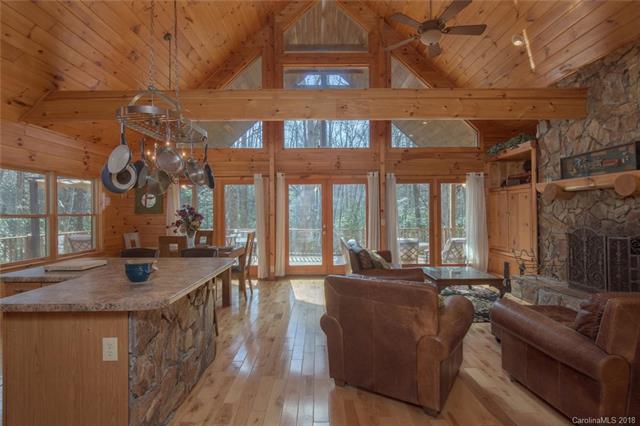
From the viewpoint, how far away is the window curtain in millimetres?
6625

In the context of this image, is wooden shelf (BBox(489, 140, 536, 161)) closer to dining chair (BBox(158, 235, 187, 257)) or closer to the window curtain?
the window curtain

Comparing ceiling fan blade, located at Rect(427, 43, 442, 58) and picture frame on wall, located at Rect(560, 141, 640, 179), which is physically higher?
ceiling fan blade, located at Rect(427, 43, 442, 58)

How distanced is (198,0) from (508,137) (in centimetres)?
616

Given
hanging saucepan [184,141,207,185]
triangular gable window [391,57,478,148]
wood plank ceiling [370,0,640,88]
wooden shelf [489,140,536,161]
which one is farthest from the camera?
triangular gable window [391,57,478,148]

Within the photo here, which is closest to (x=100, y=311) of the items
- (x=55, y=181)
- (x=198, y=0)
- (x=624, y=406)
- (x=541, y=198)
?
(x=624, y=406)

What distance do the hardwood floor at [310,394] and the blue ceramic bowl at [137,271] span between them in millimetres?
994

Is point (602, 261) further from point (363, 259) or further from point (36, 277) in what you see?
point (36, 277)

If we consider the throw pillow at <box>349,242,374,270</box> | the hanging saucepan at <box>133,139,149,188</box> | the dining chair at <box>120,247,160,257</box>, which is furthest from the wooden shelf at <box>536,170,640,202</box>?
the dining chair at <box>120,247,160,257</box>

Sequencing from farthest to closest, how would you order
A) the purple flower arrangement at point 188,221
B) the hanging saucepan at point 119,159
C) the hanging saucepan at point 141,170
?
the purple flower arrangement at point 188,221 < the hanging saucepan at point 141,170 < the hanging saucepan at point 119,159

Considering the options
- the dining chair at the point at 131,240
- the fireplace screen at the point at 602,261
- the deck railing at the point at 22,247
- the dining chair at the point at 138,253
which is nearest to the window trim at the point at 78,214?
the deck railing at the point at 22,247

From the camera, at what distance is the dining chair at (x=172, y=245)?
479 cm

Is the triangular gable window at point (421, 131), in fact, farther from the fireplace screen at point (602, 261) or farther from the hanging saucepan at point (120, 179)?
the hanging saucepan at point (120, 179)

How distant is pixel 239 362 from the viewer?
9.89 ft

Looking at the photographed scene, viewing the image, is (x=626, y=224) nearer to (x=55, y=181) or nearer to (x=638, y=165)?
(x=638, y=165)
